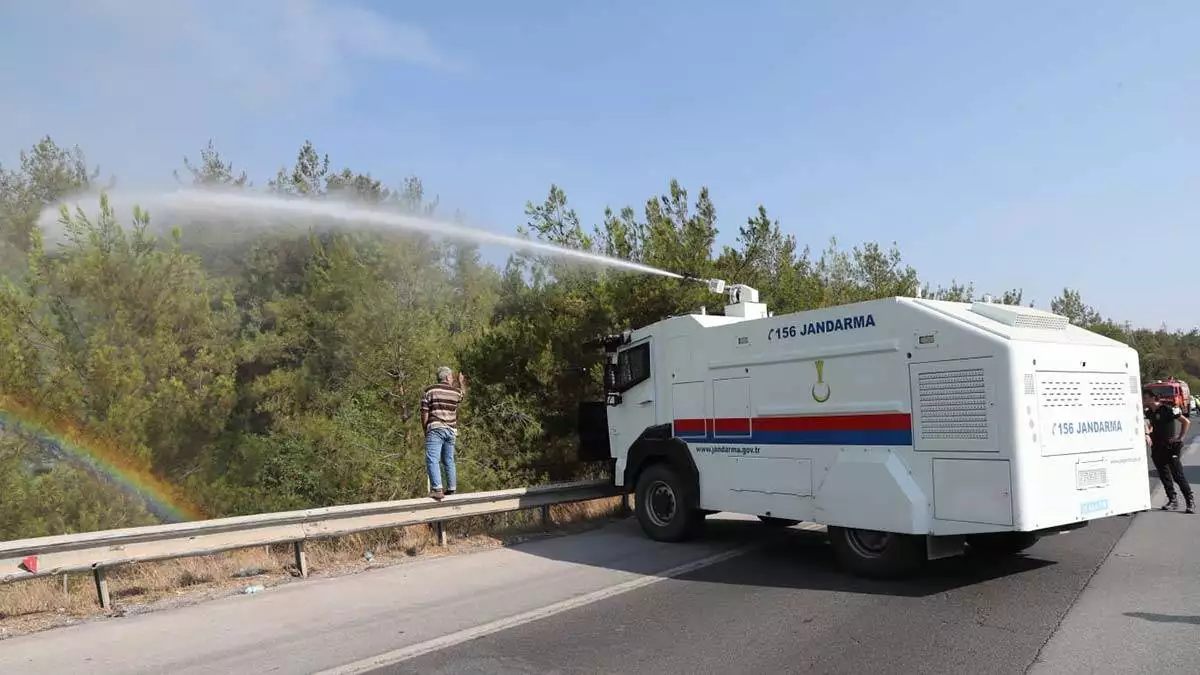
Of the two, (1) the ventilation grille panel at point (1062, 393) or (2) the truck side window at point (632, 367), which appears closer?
(1) the ventilation grille panel at point (1062, 393)

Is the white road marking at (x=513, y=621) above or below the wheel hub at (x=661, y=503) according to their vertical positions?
below

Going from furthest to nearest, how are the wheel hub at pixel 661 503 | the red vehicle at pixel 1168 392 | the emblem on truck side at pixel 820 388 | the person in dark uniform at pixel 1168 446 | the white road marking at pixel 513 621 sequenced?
the red vehicle at pixel 1168 392, the person in dark uniform at pixel 1168 446, the wheel hub at pixel 661 503, the emblem on truck side at pixel 820 388, the white road marking at pixel 513 621

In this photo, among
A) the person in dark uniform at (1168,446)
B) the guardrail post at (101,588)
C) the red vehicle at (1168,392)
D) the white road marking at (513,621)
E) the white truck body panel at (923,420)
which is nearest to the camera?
the white road marking at (513,621)

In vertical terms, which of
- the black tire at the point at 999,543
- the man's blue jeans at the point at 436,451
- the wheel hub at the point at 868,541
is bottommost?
the black tire at the point at 999,543

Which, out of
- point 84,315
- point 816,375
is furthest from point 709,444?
point 84,315

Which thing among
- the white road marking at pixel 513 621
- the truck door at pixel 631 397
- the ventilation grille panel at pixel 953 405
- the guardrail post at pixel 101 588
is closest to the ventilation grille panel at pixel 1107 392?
the ventilation grille panel at pixel 953 405

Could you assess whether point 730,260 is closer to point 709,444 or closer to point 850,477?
point 709,444

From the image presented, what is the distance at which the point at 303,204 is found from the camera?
593 inches

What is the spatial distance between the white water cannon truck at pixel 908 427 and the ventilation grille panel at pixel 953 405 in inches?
0.4

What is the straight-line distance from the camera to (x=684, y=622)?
6.09m

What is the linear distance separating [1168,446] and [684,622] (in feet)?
29.4

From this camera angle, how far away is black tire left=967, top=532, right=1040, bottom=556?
26.0ft

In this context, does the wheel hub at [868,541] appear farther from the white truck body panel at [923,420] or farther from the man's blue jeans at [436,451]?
the man's blue jeans at [436,451]

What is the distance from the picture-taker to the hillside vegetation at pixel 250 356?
1289cm
